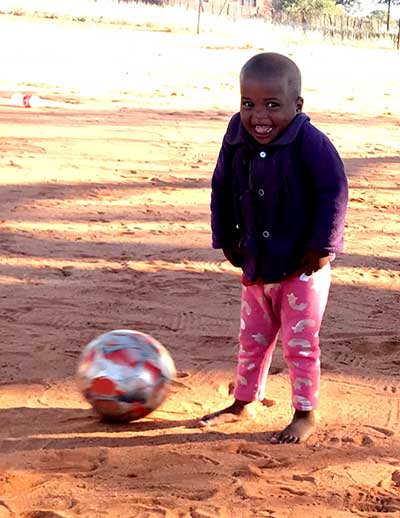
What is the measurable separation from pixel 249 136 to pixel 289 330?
892 millimetres

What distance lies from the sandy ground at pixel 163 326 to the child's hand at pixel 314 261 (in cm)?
82

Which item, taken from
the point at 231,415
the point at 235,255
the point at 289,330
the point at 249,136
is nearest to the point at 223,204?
the point at 235,255

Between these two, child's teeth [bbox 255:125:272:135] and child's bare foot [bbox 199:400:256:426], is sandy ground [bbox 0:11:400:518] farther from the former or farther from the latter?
child's teeth [bbox 255:125:272:135]

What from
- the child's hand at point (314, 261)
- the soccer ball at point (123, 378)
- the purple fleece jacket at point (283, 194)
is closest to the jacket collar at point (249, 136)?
the purple fleece jacket at point (283, 194)

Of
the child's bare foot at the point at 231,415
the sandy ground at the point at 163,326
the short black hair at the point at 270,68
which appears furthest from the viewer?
the child's bare foot at the point at 231,415

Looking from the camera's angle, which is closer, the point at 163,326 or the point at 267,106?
the point at 267,106

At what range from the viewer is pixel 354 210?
33.1ft

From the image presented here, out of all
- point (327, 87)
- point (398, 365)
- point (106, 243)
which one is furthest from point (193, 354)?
point (327, 87)

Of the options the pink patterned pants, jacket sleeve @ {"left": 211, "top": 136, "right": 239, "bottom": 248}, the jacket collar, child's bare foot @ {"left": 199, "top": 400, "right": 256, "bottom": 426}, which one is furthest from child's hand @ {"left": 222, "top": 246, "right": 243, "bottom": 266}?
child's bare foot @ {"left": 199, "top": 400, "right": 256, "bottom": 426}

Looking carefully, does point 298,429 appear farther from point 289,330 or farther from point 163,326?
point 163,326

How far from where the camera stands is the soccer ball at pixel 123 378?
4.73m

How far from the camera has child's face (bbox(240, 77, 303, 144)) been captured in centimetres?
432

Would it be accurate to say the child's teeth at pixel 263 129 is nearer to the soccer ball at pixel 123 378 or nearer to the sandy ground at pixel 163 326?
the soccer ball at pixel 123 378

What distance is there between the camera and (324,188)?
14.4ft
